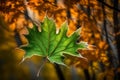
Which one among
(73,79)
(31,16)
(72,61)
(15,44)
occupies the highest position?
(31,16)

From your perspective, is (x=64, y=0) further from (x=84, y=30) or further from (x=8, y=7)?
(x=8, y=7)

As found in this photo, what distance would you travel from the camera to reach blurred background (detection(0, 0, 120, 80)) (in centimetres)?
182

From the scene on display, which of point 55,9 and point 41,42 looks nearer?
point 41,42

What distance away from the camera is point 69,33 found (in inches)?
83.5

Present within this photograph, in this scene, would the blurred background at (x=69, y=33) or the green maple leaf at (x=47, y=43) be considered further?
the blurred background at (x=69, y=33)

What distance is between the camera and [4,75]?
1.76 m

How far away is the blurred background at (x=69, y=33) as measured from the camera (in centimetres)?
182

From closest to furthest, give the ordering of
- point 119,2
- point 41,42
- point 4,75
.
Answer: point 41,42
point 4,75
point 119,2

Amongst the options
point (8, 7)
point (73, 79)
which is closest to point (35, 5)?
Result: point (8, 7)

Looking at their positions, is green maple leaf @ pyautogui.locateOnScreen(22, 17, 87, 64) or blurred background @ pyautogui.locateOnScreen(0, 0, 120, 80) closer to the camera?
green maple leaf @ pyautogui.locateOnScreen(22, 17, 87, 64)

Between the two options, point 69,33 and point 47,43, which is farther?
point 69,33

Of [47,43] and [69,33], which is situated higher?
[47,43]

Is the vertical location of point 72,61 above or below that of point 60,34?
below

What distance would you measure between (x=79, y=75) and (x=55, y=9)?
0.63m
